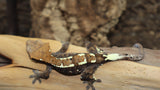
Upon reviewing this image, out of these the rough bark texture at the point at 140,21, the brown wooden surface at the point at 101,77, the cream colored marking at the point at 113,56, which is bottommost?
the brown wooden surface at the point at 101,77

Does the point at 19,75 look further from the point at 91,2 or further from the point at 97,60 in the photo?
the point at 91,2

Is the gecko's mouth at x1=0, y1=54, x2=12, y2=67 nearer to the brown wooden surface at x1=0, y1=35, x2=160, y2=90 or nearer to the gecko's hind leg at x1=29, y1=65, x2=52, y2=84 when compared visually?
the brown wooden surface at x1=0, y1=35, x2=160, y2=90

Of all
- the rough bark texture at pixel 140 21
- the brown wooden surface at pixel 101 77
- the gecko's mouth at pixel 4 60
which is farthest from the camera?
the rough bark texture at pixel 140 21

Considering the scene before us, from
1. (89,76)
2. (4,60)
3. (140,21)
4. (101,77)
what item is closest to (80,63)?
(89,76)

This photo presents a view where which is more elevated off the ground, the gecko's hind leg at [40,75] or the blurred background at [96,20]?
the blurred background at [96,20]

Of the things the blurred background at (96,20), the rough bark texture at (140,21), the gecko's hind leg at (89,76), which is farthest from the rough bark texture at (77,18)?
the gecko's hind leg at (89,76)

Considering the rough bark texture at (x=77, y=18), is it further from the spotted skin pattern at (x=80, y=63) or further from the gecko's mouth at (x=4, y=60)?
the gecko's mouth at (x=4, y=60)

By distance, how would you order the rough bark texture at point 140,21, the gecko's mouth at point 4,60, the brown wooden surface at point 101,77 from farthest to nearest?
1. the rough bark texture at point 140,21
2. the gecko's mouth at point 4,60
3. the brown wooden surface at point 101,77

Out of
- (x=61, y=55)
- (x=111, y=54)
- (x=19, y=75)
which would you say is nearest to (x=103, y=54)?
(x=111, y=54)

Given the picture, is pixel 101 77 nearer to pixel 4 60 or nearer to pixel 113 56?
pixel 113 56
